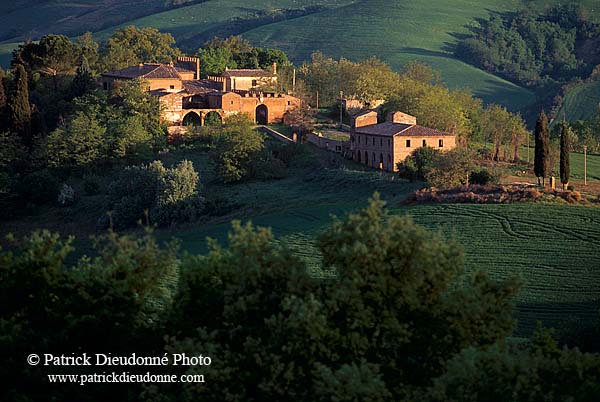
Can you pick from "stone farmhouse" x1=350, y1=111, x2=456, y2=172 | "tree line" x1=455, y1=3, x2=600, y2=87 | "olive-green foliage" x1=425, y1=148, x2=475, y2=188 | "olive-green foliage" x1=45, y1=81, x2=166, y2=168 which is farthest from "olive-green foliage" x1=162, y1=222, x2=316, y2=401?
"tree line" x1=455, y1=3, x2=600, y2=87

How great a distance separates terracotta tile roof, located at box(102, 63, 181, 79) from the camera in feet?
231

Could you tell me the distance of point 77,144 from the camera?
203 ft

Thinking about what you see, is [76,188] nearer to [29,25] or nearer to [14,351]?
[14,351]

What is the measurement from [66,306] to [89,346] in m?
0.88

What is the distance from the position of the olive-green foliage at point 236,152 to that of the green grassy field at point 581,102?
4562cm

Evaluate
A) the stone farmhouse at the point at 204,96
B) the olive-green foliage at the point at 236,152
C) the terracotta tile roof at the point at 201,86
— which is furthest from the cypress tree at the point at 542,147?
the terracotta tile roof at the point at 201,86

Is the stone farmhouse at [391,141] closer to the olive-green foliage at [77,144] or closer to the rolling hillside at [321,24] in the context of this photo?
the olive-green foliage at [77,144]

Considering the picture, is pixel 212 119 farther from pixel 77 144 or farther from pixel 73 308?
pixel 73 308

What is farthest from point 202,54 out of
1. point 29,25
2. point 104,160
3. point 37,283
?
point 29,25

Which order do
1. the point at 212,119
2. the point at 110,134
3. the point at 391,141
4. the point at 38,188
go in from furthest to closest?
the point at 212,119 < the point at 110,134 < the point at 38,188 < the point at 391,141

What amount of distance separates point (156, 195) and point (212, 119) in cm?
1380

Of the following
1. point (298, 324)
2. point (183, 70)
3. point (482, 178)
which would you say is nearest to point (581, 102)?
point (183, 70)

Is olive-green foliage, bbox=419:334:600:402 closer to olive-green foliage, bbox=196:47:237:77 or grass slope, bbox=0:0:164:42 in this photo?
olive-green foliage, bbox=196:47:237:77

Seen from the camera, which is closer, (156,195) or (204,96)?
(156,195)
